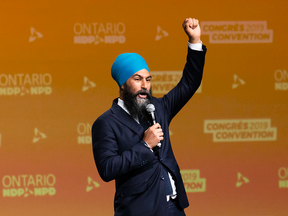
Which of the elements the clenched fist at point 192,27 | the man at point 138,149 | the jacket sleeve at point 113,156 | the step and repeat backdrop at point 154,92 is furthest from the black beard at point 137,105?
the step and repeat backdrop at point 154,92

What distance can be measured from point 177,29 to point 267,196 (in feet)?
5.93

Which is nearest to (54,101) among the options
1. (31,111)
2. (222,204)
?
(31,111)

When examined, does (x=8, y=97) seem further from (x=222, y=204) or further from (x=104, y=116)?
(x=222, y=204)

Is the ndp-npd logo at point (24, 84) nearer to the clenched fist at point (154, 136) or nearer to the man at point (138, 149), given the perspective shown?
the man at point (138, 149)

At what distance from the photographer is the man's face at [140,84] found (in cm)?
202

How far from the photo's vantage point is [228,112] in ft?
12.6

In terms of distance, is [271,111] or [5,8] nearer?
[5,8]

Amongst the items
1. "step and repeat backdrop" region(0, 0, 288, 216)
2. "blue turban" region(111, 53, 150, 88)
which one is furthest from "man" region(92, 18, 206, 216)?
"step and repeat backdrop" region(0, 0, 288, 216)

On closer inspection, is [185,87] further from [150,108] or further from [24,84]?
[24,84]

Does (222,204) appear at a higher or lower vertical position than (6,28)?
lower

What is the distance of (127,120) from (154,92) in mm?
1780

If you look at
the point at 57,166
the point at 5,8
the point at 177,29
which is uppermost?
the point at 5,8

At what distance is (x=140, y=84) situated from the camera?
6.70 feet

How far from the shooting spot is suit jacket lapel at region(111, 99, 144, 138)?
197 cm
